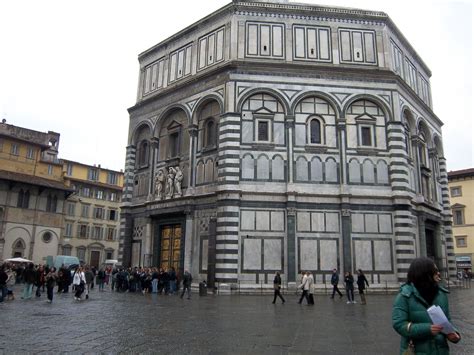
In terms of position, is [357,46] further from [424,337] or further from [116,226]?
[116,226]

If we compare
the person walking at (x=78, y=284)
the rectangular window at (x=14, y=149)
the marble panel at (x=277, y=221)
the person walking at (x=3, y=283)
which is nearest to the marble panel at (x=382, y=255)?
the marble panel at (x=277, y=221)

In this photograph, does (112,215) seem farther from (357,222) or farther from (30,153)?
(357,222)

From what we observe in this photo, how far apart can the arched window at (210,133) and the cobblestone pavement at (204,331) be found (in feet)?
39.0

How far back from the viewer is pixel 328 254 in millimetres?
21422

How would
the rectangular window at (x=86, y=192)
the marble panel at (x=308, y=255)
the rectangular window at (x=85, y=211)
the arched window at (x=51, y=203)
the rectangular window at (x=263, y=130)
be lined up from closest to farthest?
the marble panel at (x=308, y=255), the rectangular window at (x=263, y=130), the arched window at (x=51, y=203), the rectangular window at (x=85, y=211), the rectangular window at (x=86, y=192)

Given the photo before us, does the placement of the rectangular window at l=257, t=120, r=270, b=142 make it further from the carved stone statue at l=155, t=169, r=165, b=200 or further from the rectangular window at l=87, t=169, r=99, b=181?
the rectangular window at l=87, t=169, r=99, b=181

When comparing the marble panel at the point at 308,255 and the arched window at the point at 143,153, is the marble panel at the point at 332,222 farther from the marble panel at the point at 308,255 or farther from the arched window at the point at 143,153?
Result: the arched window at the point at 143,153

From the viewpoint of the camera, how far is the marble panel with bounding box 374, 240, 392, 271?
70.6 feet

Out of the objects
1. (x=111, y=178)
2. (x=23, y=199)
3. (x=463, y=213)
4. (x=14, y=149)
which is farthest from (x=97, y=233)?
(x=463, y=213)

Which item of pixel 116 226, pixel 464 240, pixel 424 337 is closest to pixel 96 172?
pixel 116 226

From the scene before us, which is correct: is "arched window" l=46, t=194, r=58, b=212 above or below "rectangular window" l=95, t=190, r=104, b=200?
below

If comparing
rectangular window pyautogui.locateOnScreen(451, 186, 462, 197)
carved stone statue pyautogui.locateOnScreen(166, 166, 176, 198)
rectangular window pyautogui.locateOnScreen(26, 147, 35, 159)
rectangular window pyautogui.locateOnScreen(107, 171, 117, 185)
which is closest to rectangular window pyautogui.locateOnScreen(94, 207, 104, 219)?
rectangular window pyautogui.locateOnScreen(107, 171, 117, 185)

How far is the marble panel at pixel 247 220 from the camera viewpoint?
70.3 feet

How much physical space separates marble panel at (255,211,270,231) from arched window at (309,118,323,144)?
4776mm
